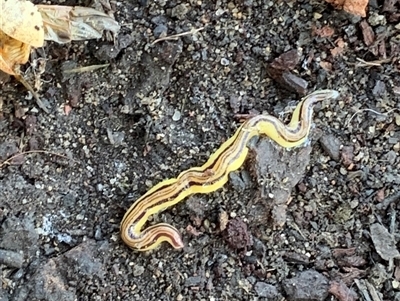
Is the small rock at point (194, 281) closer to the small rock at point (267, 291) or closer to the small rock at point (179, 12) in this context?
the small rock at point (267, 291)

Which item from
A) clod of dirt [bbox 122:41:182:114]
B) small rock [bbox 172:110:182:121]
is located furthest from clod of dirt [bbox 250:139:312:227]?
clod of dirt [bbox 122:41:182:114]

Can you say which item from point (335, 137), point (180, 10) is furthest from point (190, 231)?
point (180, 10)

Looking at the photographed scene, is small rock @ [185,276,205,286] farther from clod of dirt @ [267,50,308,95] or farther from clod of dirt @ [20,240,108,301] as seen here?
clod of dirt @ [267,50,308,95]

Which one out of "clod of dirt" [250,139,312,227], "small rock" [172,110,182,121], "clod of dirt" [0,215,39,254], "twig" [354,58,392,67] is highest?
"twig" [354,58,392,67]

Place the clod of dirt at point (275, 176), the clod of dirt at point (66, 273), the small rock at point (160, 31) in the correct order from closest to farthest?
1. the clod of dirt at point (66, 273)
2. the clod of dirt at point (275, 176)
3. the small rock at point (160, 31)

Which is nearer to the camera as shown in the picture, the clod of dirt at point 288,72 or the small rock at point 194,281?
the small rock at point 194,281

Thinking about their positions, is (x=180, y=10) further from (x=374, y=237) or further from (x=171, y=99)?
(x=374, y=237)

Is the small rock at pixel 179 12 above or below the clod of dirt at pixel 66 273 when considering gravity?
above

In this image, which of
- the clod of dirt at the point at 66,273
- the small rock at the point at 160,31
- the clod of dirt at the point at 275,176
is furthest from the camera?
the small rock at the point at 160,31

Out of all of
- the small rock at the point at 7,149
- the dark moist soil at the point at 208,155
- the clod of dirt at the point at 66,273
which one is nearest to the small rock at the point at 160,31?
the dark moist soil at the point at 208,155
